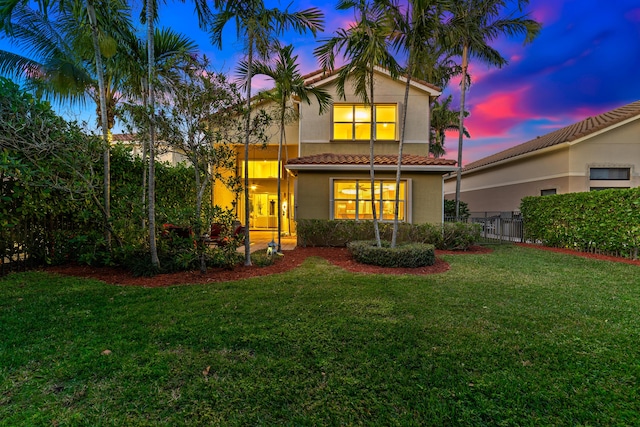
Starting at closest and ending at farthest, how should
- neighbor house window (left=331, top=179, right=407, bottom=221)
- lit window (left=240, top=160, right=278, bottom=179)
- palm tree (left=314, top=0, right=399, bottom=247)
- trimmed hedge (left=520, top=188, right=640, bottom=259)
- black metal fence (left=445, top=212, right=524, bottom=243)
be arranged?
1. palm tree (left=314, top=0, right=399, bottom=247)
2. trimmed hedge (left=520, top=188, right=640, bottom=259)
3. neighbor house window (left=331, top=179, right=407, bottom=221)
4. black metal fence (left=445, top=212, right=524, bottom=243)
5. lit window (left=240, top=160, right=278, bottom=179)

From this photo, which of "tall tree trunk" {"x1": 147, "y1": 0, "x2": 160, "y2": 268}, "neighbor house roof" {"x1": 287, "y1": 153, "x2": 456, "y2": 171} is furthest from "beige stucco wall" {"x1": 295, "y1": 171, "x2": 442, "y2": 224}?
"tall tree trunk" {"x1": 147, "y1": 0, "x2": 160, "y2": 268}

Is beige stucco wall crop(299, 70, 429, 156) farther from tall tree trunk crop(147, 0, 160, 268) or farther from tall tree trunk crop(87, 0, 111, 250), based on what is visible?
tall tree trunk crop(87, 0, 111, 250)

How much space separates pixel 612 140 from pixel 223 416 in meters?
19.3

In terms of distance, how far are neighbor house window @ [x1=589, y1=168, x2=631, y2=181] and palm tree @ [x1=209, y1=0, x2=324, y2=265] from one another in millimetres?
14934

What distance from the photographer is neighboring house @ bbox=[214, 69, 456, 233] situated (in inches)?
419

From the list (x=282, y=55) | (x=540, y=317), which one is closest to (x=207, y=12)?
(x=282, y=55)

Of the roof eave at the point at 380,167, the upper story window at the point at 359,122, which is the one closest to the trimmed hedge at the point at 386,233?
the roof eave at the point at 380,167

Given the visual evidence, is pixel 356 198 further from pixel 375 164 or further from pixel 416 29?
pixel 416 29

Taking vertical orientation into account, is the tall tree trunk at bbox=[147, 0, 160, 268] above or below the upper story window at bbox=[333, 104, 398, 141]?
below

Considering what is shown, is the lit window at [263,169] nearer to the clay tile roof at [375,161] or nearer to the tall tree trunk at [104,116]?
the clay tile roof at [375,161]

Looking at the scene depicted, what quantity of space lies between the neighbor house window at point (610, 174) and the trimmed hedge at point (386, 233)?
27.3ft

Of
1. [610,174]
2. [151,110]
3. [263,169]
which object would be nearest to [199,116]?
[151,110]

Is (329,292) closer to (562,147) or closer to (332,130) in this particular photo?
(332,130)

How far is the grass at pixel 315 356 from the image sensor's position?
2.08 metres
